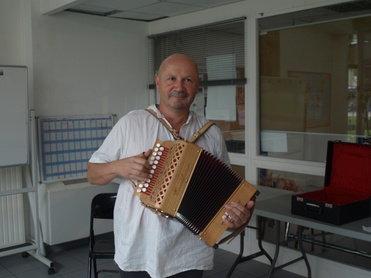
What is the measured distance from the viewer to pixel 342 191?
2959 mm

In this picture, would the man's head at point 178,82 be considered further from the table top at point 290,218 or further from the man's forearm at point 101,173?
the table top at point 290,218

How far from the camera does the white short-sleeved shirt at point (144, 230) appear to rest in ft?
5.54

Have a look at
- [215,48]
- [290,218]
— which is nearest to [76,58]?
[215,48]

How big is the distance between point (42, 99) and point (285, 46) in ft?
7.54

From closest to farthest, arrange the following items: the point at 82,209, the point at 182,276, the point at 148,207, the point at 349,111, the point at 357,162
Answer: the point at 148,207
the point at 182,276
the point at 357,162
the point at 349,111
the point at 82,209

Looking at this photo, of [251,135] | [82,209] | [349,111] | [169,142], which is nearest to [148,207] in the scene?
[169,142]

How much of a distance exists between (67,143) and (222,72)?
1.67m

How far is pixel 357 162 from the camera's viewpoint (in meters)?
2.92

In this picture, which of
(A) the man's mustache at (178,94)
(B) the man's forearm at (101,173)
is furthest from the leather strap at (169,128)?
(B) the man's forearm at (101,173)

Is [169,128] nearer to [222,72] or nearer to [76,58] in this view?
[222,72]

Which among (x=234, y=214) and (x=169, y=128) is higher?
(x=169, y=128)

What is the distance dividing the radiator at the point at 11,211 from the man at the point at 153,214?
8.43 feet

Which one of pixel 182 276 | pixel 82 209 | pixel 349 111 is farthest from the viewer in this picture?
pixel 82 209

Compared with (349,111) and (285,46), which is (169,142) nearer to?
(349,111)
